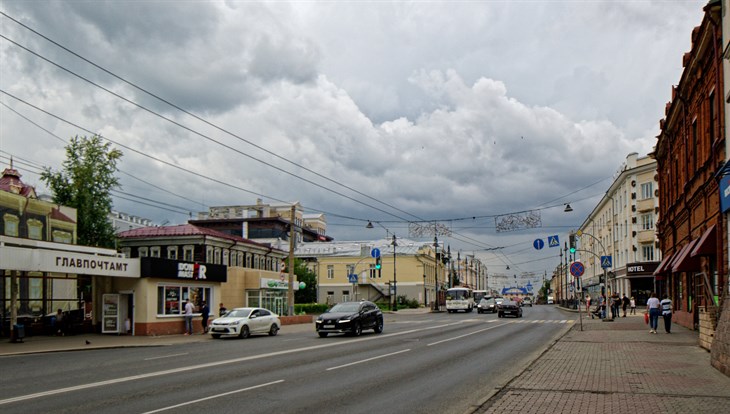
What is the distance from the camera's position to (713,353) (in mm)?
14938

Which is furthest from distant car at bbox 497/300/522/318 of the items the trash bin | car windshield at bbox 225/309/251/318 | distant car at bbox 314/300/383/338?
the trash bin

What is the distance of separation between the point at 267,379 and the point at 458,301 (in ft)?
189

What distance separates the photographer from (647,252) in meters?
62.3

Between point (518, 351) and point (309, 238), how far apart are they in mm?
112830

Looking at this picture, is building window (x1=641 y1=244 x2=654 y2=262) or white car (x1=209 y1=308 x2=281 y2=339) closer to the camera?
white car (x1=209 y1=308 x2=281 y2=339)

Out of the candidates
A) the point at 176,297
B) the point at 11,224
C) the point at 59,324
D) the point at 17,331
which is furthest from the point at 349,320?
the point at 11,224

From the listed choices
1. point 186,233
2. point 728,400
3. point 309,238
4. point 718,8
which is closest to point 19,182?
point 186,233

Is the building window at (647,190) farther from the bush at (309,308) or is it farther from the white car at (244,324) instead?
the white car at (244,324)

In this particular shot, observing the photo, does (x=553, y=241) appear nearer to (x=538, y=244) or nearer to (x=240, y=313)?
(x=538, y=244)

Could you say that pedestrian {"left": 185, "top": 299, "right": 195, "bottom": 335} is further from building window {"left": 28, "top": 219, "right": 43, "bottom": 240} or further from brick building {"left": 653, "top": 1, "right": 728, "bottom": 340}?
brick building {"left": 653, "top": 1, "right": 728, "bottom": 340}

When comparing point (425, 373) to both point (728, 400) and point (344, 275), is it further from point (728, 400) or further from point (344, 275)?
point (344, 275)

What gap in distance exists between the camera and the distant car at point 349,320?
2858cm

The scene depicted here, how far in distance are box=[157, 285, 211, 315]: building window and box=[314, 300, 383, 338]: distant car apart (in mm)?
8762

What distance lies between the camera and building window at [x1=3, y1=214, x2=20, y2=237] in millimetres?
37781
